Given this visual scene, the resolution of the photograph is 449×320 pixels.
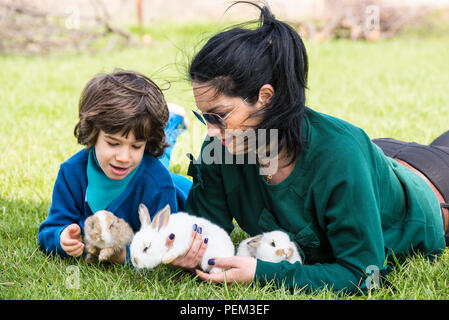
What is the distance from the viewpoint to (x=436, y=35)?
9836 millimetres

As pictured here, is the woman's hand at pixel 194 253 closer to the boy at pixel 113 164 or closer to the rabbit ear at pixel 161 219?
the rabbit ear at pixel 161 219

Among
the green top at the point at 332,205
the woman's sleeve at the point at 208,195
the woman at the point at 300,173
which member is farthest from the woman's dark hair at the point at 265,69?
the woman's sleeve at the point at 208,195

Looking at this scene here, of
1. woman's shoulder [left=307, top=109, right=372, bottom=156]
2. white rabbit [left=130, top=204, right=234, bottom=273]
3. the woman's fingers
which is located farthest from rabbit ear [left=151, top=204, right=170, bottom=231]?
woman's shoulder [left=307, top=109, right=372, bottom=156]

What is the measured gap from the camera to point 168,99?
208 inches

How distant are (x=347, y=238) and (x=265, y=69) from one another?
69 cm

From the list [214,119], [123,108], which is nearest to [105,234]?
[123,108]

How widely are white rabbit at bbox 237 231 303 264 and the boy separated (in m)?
0.53

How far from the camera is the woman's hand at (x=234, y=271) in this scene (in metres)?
2.02

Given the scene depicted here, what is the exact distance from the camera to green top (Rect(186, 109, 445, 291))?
76.5 inches

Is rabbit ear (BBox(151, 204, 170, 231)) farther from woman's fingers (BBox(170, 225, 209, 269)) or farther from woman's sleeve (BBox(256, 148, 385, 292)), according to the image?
woman's sleeve (BBox(256, 148, 385, 292))

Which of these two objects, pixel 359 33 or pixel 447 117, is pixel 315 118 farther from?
pixel 359 33

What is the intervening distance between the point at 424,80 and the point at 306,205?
477cm

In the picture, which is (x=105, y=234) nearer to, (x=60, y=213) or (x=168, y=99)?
(x=60, y=213)
